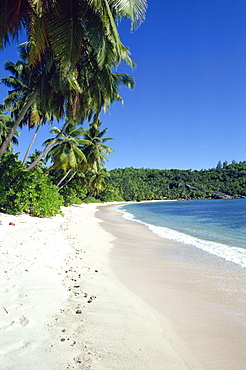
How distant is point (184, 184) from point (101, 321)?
140 metres

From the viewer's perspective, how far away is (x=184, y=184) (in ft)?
454

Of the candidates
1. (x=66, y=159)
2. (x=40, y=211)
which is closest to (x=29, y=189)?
(x=40, y=211)

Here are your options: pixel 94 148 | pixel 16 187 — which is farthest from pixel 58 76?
pixel 94 148

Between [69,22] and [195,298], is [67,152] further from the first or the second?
[195,298]

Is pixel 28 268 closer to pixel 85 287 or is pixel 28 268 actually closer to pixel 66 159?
pixel 85 287

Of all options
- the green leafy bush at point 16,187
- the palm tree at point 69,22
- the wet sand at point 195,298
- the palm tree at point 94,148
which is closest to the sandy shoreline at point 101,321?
the wet sand at point 195,298

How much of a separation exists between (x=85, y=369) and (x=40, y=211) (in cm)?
1375

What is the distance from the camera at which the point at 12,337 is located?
2732mm

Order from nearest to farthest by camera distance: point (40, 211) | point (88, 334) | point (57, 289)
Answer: point (88, 334) < point (57, 289) < point (40, 211)

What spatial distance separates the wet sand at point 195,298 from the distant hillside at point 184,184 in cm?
9298

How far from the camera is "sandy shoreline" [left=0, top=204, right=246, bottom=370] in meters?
→ 2.52

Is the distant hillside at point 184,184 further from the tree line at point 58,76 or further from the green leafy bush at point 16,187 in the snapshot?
the green leafy bush at point 16,187

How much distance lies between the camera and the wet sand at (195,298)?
110 inches

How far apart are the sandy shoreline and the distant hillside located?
94892 mm
